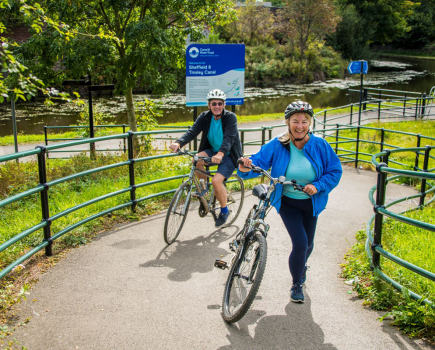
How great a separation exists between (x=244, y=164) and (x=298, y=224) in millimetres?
688

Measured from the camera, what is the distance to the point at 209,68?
9219mm

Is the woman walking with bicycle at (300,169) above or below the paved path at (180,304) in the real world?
above

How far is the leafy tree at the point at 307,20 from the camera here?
4509cm

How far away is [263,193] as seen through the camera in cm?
388

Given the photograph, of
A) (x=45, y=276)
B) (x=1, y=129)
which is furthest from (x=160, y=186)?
(x=1, y=129)

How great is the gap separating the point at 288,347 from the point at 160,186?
15.4 feet

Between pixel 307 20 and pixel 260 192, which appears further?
pixel 307 20

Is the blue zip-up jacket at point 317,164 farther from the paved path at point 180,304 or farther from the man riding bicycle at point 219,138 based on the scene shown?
the man riding bicycle at point 219,138

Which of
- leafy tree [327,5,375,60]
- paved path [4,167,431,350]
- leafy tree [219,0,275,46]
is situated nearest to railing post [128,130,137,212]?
paved path [4,167,431,350]

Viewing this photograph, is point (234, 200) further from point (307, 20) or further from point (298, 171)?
point (307, 20)

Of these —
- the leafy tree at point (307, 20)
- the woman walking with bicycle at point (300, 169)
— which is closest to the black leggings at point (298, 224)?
the woman walking with bicycle at point (300, 169)

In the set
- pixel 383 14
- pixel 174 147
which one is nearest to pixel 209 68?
pixel 174 147

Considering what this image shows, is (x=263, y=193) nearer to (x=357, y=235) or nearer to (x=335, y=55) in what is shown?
(x=357, y=235)

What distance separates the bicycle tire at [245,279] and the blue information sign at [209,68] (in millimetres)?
5680
